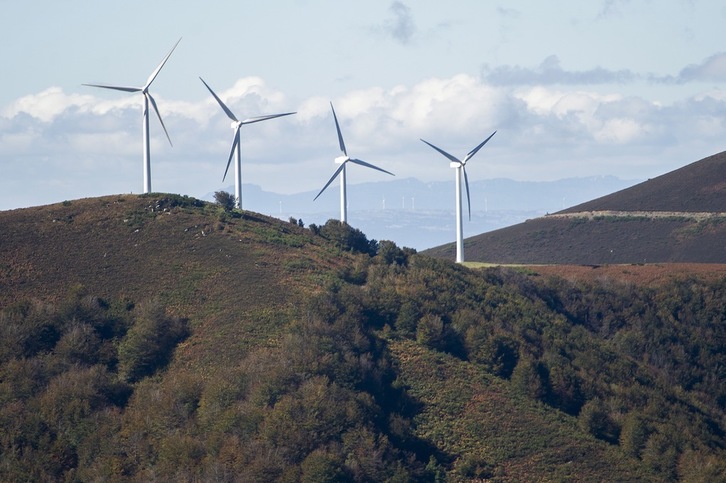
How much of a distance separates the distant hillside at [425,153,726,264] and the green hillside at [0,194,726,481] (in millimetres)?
49796

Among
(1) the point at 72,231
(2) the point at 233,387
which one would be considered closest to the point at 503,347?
(2) the point at 233,387

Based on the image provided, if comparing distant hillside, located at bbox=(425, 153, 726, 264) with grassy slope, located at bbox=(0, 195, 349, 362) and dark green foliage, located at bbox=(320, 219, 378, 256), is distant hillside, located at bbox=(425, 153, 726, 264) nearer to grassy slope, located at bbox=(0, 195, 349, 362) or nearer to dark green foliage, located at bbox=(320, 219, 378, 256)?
dark green foliage, located at bbox=(320, 219, 378, 256)

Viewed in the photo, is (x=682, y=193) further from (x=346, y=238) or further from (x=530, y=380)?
(x=530, y=380)

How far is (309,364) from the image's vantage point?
72.2 m

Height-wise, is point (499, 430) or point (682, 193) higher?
point (682, 193)

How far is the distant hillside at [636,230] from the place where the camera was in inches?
6039

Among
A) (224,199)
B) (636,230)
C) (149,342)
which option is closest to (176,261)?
(149,342)

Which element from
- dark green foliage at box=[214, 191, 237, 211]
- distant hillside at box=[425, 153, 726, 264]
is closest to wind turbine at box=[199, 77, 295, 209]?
dark green foliage at box=[214, 191, 237, 211]

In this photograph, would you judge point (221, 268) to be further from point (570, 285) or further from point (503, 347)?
point (570, 285)

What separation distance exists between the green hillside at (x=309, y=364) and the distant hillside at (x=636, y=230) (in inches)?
1960

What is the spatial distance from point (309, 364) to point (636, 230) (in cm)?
10366

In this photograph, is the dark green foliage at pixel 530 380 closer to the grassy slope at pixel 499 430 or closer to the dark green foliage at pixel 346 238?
the grassy slope at pixel 499 430

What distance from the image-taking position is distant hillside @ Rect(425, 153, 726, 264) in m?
153

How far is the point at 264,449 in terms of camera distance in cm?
6331
